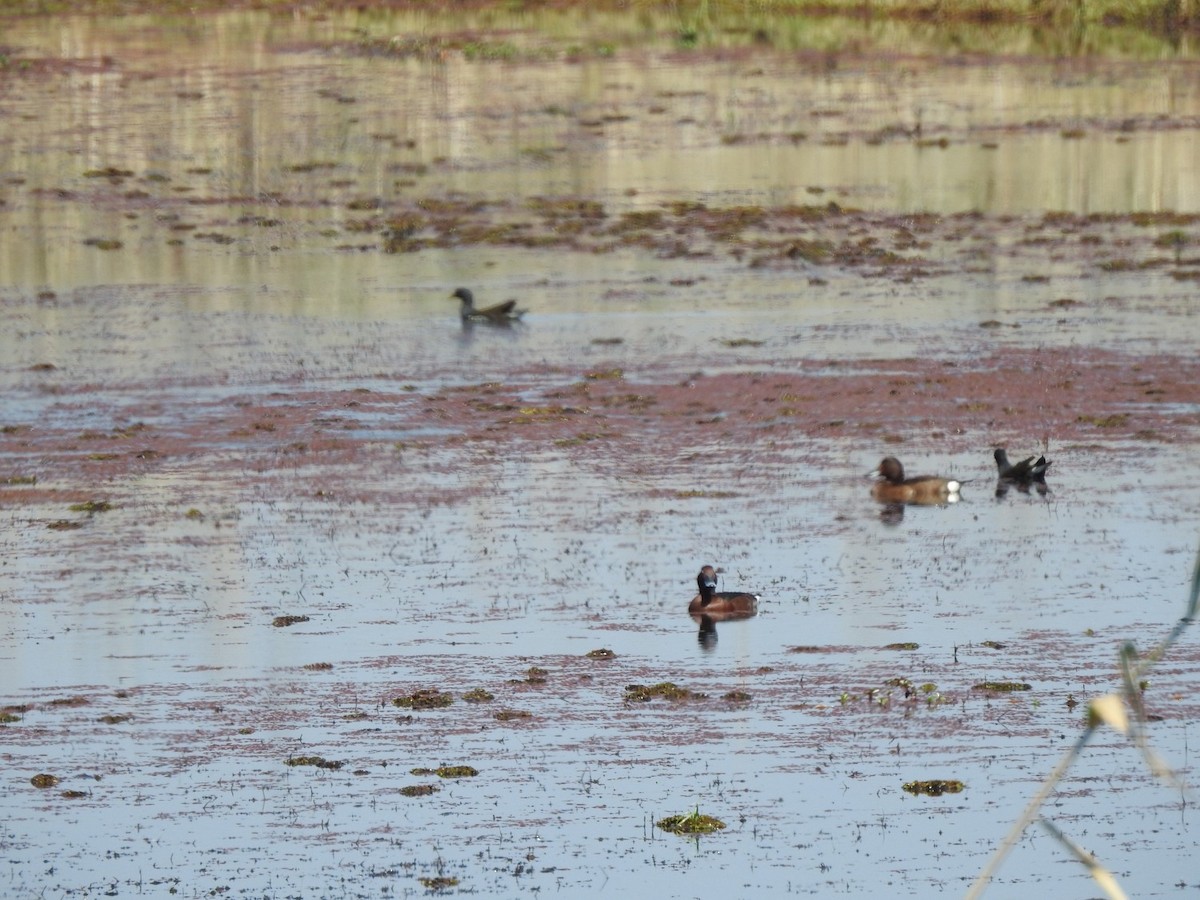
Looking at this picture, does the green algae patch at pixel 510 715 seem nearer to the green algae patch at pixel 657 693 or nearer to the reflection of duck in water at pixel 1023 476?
the green algae patch at pixel 657 693

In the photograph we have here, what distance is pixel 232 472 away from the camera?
17.9 metres

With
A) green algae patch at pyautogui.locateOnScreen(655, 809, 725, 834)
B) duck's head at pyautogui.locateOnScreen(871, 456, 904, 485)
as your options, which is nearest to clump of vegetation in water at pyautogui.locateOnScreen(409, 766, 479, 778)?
green algae patch at pyautogui.locateOnScreen(655, 809, 725, 834)

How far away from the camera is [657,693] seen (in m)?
11.7

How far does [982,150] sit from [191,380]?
17486 millimetres

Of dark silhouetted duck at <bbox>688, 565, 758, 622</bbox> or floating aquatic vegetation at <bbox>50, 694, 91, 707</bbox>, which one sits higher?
dark silhouetted duck at <bbox>688, 565, 758, 622</bbox>

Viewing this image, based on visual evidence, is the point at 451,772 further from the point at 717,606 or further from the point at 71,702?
the point at 717,606

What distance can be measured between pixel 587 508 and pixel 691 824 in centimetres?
691

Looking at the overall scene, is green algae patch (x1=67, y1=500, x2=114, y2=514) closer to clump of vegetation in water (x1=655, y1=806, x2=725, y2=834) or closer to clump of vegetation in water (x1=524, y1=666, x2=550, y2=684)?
clump of vegetation in water (x1=524, y1=666, x2=550, y2=684)

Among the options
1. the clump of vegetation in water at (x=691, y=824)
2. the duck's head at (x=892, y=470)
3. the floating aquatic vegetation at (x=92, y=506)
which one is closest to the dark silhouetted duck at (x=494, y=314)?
the floating aquatic vegetation at (x=92, y=506)

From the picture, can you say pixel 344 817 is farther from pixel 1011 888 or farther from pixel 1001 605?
pixel 1001 605

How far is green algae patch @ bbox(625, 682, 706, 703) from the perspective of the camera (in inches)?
458

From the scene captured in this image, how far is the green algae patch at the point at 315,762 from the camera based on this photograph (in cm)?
1063

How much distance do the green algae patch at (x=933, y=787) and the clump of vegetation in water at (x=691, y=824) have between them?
0.98 m

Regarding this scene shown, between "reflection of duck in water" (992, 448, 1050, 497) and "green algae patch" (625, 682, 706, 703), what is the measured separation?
5584mm
